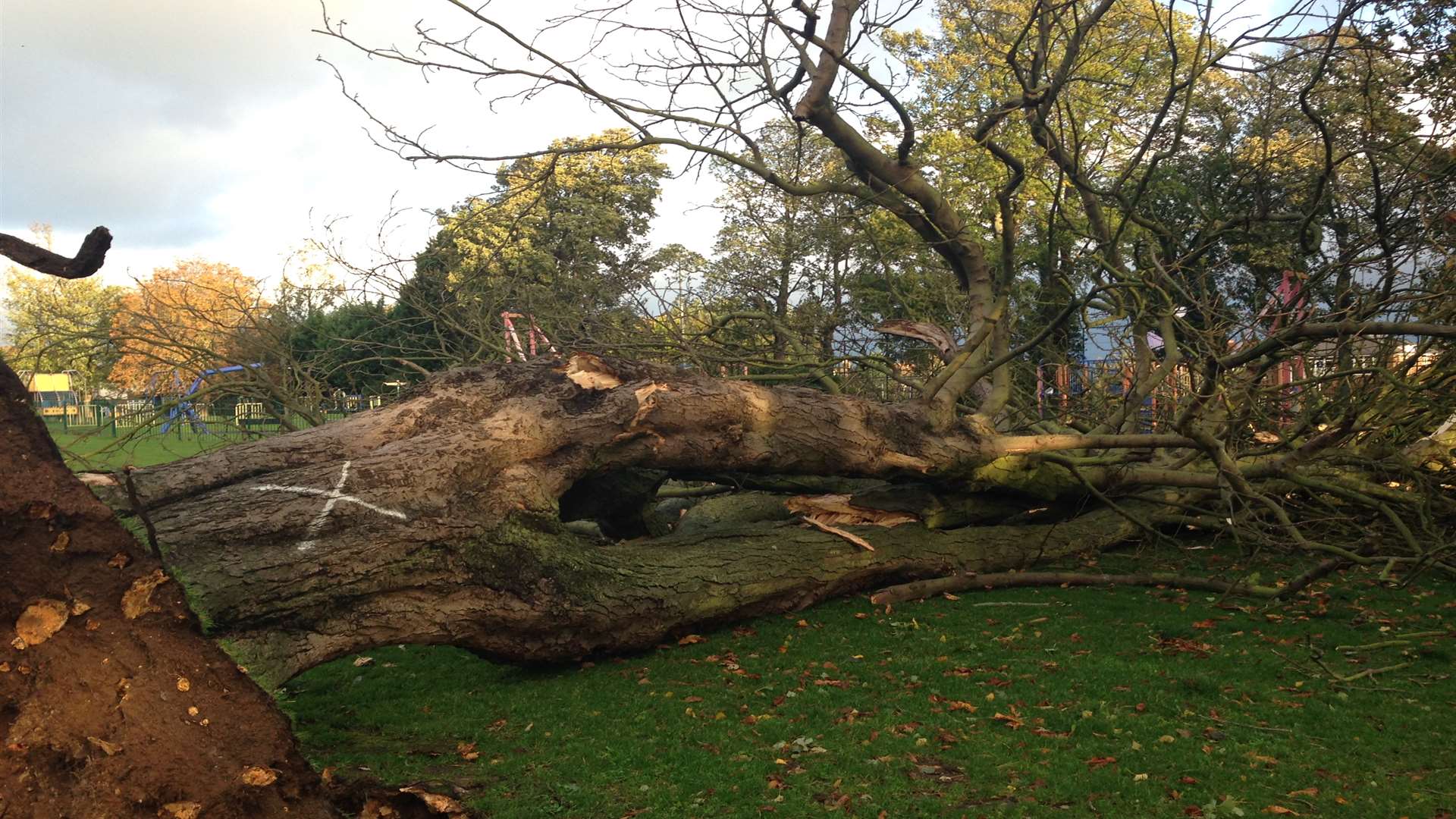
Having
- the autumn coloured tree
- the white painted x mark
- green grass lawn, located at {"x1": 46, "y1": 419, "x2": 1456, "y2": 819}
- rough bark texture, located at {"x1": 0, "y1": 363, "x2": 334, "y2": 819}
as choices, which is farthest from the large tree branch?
the autumn coloured tree

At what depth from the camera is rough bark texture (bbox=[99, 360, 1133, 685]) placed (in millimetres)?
4734

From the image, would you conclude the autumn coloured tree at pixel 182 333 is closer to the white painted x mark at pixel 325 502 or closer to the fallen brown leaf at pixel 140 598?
the white painted x mark at pixel 325 502

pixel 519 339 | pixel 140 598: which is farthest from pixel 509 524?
pixel 519 339

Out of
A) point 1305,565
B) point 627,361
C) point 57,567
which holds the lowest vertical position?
point 1305,565

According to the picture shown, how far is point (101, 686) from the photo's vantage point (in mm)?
3158

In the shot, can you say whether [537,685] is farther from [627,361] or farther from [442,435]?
[627,361]

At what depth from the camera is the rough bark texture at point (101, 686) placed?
3006mm

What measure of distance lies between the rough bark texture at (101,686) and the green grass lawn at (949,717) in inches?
38.1

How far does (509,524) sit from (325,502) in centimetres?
106

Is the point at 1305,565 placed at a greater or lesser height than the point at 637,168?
lesser

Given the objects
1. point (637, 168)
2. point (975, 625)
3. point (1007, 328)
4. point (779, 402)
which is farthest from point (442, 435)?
point (637, 168)

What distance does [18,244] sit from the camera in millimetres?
3035

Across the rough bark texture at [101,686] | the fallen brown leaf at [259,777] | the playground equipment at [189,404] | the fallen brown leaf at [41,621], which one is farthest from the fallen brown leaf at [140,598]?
the playground equipment at [189,404]

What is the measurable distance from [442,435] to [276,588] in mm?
1464
